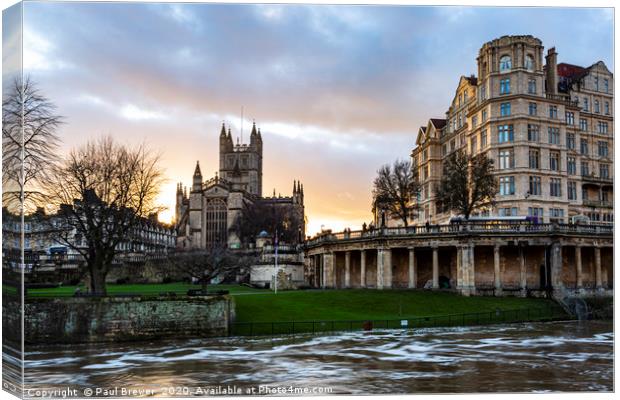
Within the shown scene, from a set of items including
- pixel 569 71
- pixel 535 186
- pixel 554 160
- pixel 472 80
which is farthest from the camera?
pixel 472 80

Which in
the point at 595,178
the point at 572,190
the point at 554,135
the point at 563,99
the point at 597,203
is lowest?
the point at 597,203

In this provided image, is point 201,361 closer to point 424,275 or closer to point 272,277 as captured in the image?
point 424,275

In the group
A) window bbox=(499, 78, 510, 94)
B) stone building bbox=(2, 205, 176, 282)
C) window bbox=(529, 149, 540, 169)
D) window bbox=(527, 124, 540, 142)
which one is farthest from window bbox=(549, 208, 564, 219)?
stone building bbox=(2, 205, 176, 282)

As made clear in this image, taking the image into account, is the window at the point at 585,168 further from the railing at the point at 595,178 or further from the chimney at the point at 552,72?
the chimney at the point at 552,72

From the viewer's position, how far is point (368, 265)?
220 feet

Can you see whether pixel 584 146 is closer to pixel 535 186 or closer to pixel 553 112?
pixel 553 112

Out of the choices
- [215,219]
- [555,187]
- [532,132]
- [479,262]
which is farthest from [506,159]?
[215,219]

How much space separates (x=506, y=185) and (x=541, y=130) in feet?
22.1

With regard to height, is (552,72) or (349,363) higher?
(552,72)

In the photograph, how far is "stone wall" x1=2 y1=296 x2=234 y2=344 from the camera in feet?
128

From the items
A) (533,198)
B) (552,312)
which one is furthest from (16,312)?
(533,198)

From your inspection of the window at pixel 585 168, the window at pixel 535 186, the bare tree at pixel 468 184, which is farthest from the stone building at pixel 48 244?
the window at pixel 585 168

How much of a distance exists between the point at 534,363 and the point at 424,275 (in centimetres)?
3511

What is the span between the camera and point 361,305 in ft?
167
